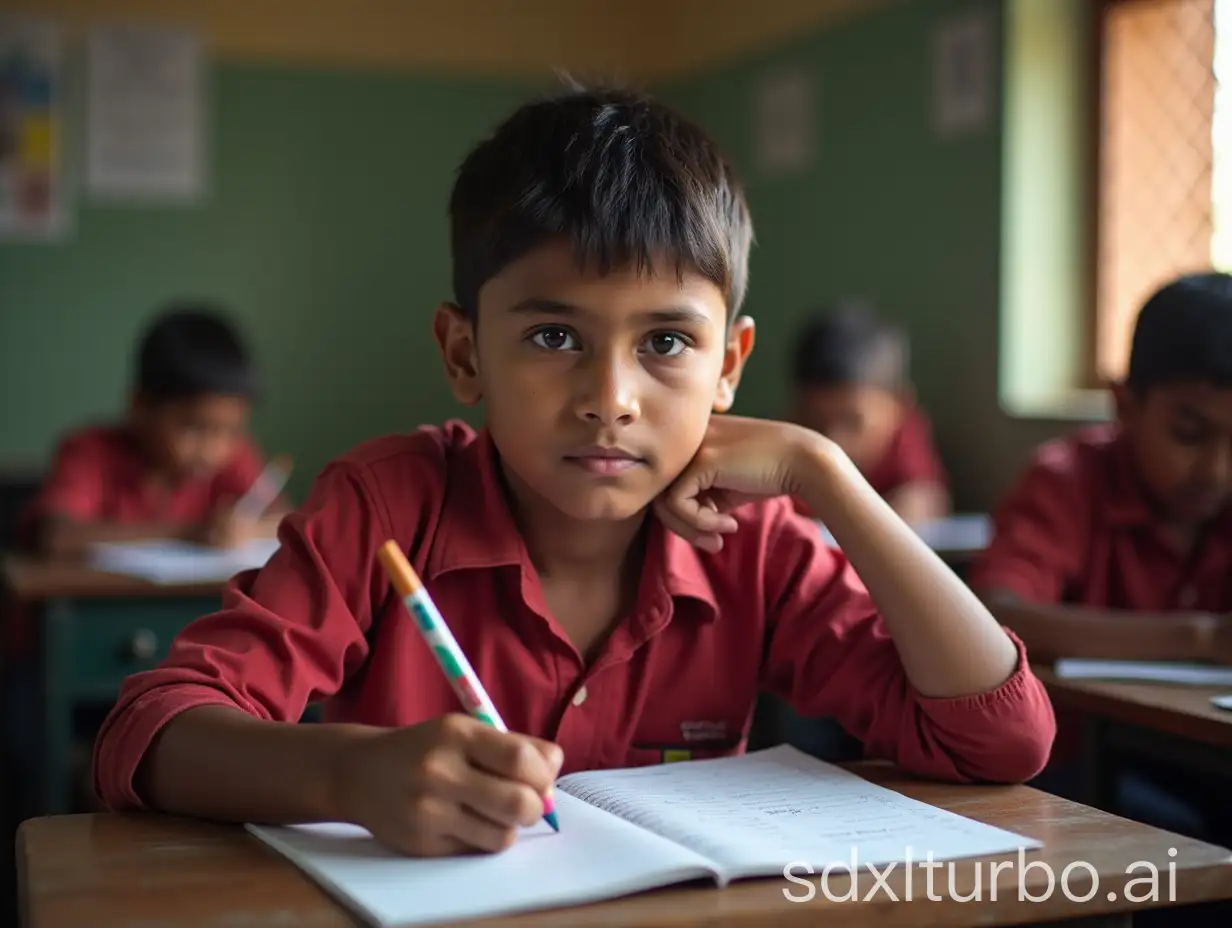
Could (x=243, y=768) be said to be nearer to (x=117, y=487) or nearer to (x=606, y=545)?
(x=606, y=545)

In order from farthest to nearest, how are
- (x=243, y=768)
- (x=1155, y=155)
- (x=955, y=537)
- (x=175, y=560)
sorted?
1. (x=1155, y=155)
2. (x=955, y=537)
3. (x=175, y=560)
4. (x=243, y=768)

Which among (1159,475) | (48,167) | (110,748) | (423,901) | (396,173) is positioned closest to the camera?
(423,901)

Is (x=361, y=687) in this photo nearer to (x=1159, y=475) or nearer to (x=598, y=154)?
(x=598, y=154)

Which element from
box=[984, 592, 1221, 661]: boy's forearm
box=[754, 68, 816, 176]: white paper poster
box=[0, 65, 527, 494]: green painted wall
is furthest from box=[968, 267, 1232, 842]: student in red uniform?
box=[0, 65, 527, 494]: green painted wall

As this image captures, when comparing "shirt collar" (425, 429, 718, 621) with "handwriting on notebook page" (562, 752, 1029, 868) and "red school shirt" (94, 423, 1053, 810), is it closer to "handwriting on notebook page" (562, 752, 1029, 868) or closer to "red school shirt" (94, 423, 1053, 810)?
"red school shirt" (94, 423, 1053, 810)

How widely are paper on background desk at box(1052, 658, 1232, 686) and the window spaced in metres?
1.60

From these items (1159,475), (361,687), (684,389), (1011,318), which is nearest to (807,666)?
(684,389)

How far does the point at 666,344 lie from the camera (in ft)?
3.81

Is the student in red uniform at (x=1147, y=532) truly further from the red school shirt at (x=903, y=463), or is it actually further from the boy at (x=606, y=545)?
the red school shirt at (x=903, y=463)

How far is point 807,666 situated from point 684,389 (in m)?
0.28

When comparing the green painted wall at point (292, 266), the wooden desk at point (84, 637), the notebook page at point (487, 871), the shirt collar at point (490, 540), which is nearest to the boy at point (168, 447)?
the wooden desk at point (84, 637)

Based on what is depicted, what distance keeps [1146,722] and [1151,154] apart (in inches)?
89.1

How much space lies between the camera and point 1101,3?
3465mm

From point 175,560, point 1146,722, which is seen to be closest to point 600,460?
point 1146,722
